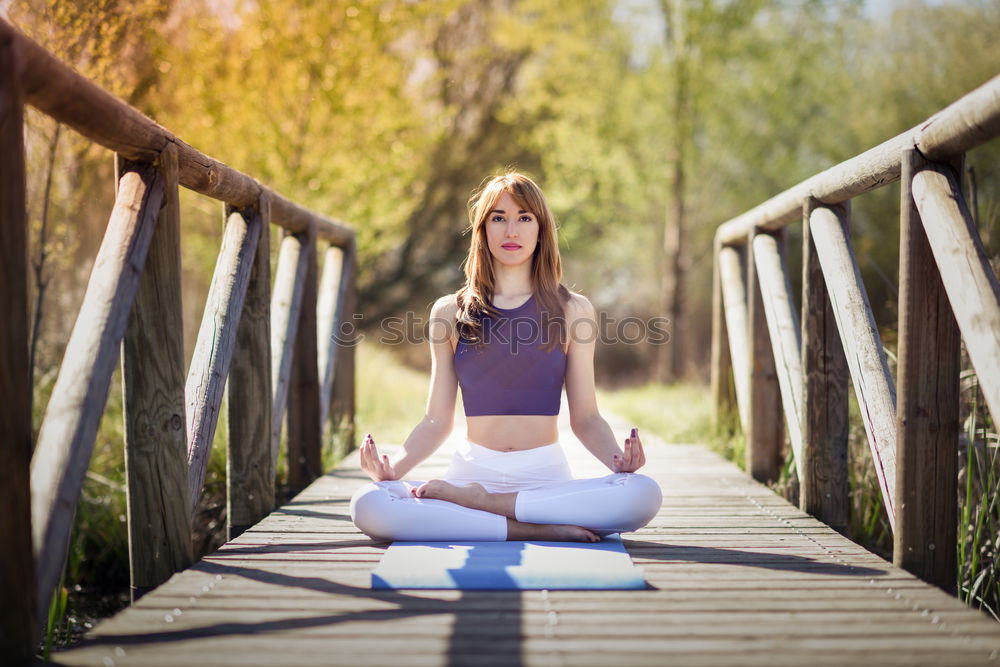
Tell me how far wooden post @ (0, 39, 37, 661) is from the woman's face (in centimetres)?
178

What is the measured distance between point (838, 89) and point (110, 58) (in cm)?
846

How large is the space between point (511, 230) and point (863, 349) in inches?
51.5

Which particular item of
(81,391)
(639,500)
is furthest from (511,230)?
(81,391)

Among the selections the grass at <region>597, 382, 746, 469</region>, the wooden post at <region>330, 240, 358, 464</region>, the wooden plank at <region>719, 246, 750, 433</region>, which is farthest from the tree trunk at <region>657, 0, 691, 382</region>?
the wooden post at <region>330, 240, 358, 464</region>

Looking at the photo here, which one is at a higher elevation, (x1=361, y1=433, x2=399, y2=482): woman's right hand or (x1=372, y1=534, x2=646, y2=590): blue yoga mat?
(x1=361, y1=433, x2=399, y2=482): woman's right hand

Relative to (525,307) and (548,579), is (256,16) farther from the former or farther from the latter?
(548,579)

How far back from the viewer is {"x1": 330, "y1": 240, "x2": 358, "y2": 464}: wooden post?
506 centimetres

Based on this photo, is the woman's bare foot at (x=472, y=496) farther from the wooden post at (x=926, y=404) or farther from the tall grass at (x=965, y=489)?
the tall grass at (x=965, y=489)

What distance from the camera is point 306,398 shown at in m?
4.20

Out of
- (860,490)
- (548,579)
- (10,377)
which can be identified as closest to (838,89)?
(860,490)

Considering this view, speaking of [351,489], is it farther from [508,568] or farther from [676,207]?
[676,207]

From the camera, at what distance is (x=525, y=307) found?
3.21 metres

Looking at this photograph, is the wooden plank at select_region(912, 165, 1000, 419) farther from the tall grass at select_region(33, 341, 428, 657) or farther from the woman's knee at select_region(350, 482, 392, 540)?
the tall grass at select_region(33, 341, 428, 657)

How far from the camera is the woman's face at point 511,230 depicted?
319 centimetres
